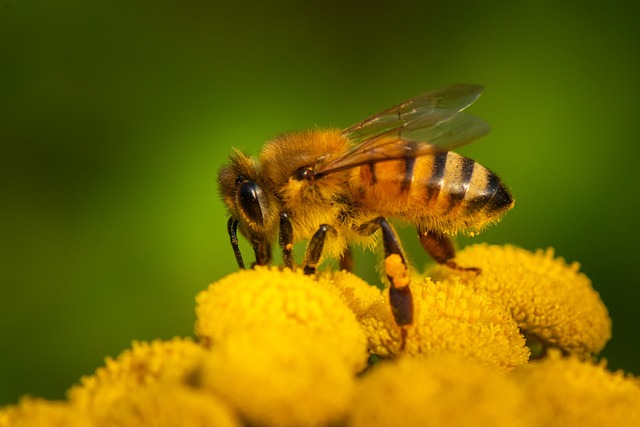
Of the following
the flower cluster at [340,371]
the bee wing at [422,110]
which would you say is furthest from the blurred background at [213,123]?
the flower cluster at [340,371]

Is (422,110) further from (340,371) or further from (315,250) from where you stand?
(340,371)

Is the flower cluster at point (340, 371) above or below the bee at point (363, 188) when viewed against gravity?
below

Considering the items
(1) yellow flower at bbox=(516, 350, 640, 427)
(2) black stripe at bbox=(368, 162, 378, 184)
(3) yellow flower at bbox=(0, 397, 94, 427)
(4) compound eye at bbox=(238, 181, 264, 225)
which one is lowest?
(1) yellow flower at bbox=(516, 350, 640, 427)

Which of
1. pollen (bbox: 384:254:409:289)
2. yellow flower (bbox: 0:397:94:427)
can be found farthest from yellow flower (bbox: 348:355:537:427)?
pollen (bbox: 384:254:409:289)

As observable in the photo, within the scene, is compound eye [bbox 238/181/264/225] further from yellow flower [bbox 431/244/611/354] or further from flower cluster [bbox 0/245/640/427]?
yellow flower [bbox 431/244/611/354]

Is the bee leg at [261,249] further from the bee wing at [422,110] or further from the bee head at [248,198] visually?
the bee wing at [422,110]

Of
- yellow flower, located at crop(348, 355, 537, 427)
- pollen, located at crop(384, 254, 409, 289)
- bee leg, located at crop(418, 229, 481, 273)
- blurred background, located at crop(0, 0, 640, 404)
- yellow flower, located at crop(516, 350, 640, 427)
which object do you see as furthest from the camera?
blurred background, located at crop(0, 0, 640, 404)
